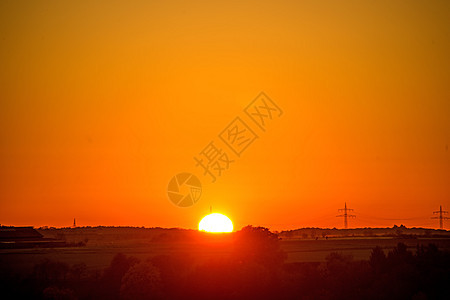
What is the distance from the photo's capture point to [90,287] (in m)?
75.4

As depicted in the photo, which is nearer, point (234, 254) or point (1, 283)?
point (1, 283)

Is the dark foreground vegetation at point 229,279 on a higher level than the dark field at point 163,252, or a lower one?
lower

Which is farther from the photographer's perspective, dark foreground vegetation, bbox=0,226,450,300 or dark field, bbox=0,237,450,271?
dark field, bbox=0,237,450,271

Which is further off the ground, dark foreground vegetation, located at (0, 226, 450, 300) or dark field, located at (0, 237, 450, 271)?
dark field, located at (0, 237, 450, 271)

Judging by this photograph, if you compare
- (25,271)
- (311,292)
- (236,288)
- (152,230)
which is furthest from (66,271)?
(152,230)

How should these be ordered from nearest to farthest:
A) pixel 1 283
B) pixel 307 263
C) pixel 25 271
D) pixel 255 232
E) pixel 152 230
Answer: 1. pixel 1 283
2. pixel 25 271
3. pixel 307 263
4. pixel 255 232
5. pixel 152 230

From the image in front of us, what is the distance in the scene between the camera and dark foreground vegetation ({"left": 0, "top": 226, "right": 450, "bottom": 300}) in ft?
242

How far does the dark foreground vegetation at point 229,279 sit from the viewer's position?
73.8 meters

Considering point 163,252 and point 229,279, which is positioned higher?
point 163,252

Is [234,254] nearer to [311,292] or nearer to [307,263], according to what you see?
[307,263]

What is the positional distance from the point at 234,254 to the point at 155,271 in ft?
45.9

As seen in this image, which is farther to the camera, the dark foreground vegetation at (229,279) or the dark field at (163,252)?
the dark field at (163,252)

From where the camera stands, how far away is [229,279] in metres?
77.4

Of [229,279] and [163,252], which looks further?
[163,252]
